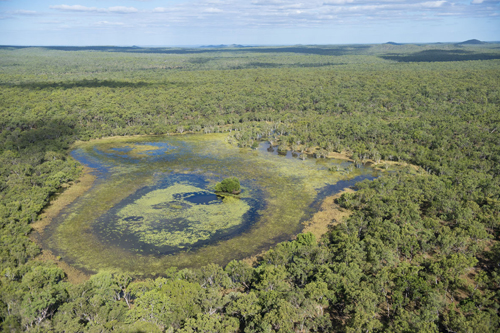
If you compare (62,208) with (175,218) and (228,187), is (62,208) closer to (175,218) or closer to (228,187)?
(175,218)

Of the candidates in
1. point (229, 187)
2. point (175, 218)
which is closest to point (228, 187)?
point (229, 187)

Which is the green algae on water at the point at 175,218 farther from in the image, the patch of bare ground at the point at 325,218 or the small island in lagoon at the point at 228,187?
the patch of bare ground at the point at 325,218

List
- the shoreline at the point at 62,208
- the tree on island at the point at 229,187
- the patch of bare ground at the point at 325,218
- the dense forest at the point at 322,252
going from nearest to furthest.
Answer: the dense forest at the point at 322,252
the shoreline at the point at 62,208
the patch of bare ground at the point at 325,218
the tree on island at the point at 229,187

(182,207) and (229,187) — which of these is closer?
(182,207)

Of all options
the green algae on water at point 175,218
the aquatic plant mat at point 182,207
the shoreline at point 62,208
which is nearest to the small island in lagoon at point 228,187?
the aquatic plant mat at point 182,207

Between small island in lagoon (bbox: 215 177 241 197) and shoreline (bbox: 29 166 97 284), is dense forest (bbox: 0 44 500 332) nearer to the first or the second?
shoreline (bbox: 29 166 97 284)

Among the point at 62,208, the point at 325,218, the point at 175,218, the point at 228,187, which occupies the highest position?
the point at 228,187

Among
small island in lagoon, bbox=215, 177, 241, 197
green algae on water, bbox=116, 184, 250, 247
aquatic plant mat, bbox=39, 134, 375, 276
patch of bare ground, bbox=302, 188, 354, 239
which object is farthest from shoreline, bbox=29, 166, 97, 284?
patch of bare ground, bbox=302, 188, 354, 239

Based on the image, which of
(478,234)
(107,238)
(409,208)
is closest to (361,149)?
(409,208)
